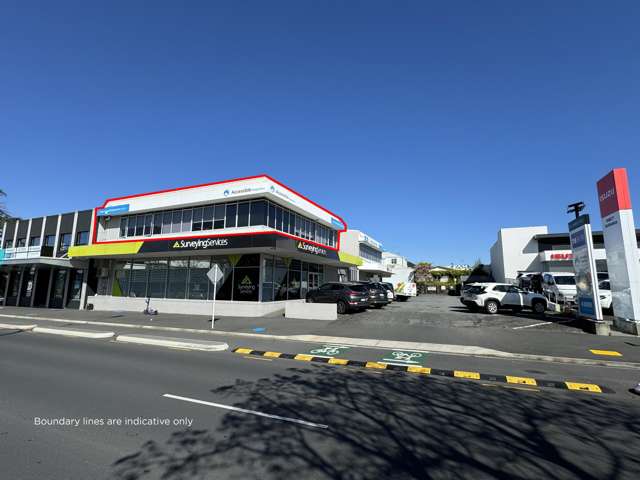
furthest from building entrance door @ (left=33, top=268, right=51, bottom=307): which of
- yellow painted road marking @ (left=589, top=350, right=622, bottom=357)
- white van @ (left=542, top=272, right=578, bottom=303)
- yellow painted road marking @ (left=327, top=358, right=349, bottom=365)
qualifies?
white van @ (left=542, top=272, right=578, bottom=303)

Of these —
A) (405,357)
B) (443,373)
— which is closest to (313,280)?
(405,357)

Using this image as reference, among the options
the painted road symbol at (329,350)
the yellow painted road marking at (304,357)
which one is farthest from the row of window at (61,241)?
the yellow painted road marking at (304,357)

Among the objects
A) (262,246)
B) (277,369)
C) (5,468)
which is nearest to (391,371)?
(277,369)

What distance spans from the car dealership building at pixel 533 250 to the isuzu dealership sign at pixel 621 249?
32529 mm

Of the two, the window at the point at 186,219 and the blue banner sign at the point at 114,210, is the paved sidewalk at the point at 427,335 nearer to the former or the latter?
the window at the point at 186,219

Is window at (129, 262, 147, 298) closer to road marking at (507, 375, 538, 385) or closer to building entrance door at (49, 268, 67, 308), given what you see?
building entrance door at (49, 268, 67, 308)

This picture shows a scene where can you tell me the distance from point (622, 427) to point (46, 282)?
37940 mm

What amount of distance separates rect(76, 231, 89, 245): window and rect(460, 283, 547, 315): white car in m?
30.5

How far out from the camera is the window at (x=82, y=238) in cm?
2884

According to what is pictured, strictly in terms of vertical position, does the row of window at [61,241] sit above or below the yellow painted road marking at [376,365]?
above

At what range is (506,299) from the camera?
64.8 feet

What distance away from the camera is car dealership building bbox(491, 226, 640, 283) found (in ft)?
140

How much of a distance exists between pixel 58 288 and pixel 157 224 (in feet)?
40.9

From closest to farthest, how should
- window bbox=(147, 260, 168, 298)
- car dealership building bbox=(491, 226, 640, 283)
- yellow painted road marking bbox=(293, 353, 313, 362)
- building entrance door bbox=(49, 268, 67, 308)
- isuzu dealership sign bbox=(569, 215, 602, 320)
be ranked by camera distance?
yellow painted road marking bbox=(293, 353, 313, 362)
isuzu dealership sign bbox=(569, 215, 602, 320)
window bbox=(147, 260, 168, 298)
building entrance door bbox=(49, 268, 67, 308)
car dealership building bbox=(491, 226, 640, 283)
